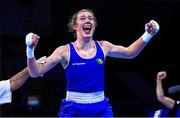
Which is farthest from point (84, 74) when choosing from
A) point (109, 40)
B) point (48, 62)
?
point (109, 40)

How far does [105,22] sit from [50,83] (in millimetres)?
965

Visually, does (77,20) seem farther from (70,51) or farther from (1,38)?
(1,38)

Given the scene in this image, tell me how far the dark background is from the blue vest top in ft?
7.48

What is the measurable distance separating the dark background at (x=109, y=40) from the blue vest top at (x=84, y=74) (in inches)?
89.8

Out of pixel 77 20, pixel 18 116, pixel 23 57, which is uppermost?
pixel 77 20

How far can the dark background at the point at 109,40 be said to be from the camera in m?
5.79

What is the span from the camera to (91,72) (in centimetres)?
354

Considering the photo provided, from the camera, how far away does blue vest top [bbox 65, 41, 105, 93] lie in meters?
3.53

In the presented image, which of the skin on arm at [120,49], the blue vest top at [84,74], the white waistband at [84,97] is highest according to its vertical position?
the skin on arm at [120,49]

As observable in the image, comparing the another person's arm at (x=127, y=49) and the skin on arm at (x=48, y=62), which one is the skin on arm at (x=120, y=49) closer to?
the another person's arm at (x=127, y=49)

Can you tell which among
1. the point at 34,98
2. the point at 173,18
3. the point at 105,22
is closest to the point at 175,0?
the point at 173,18

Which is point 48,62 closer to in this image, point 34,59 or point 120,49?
point 34,59

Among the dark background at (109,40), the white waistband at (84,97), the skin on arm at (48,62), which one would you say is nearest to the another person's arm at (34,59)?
the skin on arm at (48,62)

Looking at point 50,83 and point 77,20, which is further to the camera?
point 50,83
